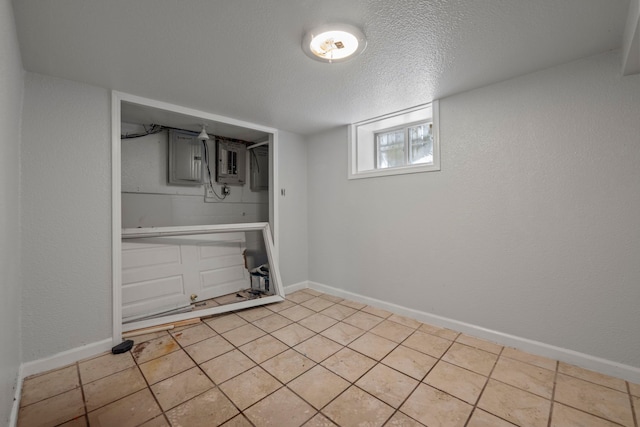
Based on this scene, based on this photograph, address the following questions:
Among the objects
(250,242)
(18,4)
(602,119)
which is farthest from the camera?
(250,242)

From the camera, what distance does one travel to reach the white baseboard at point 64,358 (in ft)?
5.77

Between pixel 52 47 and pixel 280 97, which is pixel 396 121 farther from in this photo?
pixel 52 47

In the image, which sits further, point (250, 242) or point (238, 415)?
point (250, 242)

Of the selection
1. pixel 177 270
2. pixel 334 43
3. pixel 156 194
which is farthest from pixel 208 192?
pixel 334 43

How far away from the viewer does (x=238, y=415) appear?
1.40 meters

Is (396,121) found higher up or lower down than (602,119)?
higher up

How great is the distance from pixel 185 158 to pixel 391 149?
2515mm

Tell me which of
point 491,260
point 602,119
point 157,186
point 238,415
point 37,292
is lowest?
point 238,415

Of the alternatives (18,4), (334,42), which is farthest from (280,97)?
(18,4)

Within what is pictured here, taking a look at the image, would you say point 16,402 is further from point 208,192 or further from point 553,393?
point 553,393

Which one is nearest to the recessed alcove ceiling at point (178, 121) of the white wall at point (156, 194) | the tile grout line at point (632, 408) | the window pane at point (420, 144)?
the white wall at point (156, 194)

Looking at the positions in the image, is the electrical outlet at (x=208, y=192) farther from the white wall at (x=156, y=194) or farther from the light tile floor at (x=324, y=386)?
the light tile floor at (x=324, y=386)

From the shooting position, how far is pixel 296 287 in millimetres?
3482

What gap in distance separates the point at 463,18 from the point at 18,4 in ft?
7.19
